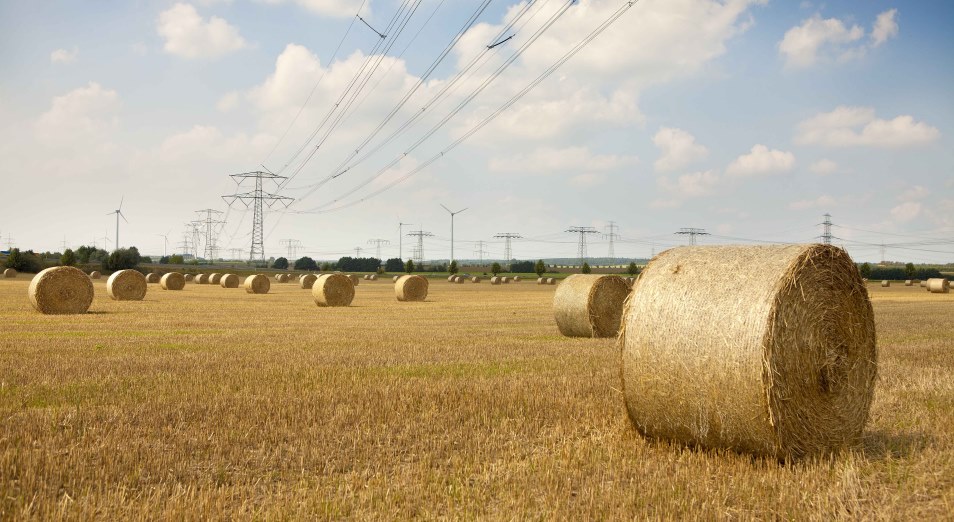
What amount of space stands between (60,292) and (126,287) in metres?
9.35

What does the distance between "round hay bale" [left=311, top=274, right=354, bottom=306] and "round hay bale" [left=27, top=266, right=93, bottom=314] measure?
9.91m

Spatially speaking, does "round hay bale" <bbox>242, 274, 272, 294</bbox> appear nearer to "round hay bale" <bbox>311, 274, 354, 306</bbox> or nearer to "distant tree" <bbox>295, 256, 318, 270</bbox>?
"round hay bale" <bbox>311, 274, 354, 306</bbox>

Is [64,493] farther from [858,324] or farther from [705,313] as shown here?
[858,324]

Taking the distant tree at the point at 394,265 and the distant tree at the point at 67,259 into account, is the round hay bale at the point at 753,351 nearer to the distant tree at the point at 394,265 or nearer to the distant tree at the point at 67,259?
the distant tree at the point at 67,259

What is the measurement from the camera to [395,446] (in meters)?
7.46

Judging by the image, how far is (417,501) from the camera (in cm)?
581

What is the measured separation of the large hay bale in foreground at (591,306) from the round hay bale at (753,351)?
10462 millimetres

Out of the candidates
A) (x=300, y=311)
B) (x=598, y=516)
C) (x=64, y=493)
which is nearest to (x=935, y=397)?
(x=598, y=516)

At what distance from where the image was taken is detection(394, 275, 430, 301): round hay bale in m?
40.6

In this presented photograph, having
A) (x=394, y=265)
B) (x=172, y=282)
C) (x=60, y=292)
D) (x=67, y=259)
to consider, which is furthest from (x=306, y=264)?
(x=60, y=292)

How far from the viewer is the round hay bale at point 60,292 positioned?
83.3 feet

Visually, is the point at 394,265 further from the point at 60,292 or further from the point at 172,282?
the point at 60,292

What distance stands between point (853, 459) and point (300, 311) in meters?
24.3

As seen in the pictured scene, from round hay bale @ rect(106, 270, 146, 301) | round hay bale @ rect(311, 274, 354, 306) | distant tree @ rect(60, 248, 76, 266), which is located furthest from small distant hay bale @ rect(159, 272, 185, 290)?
distant tree @ rect(60, 248, 76, 266)
